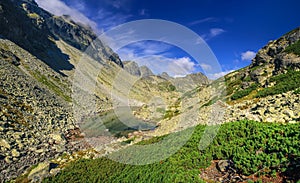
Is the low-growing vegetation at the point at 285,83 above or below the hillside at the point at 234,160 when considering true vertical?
above

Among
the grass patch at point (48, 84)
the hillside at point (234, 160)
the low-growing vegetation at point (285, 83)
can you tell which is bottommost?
the grass patch at point (48, 84)

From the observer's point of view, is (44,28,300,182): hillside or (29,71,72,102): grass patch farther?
(29,71,72,102): grass patch

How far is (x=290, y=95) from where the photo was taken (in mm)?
21906

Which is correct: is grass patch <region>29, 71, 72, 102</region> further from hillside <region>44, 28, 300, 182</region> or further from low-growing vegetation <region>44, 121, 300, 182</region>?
low-growing vegetation <region>44, 121, 300, 182</region>

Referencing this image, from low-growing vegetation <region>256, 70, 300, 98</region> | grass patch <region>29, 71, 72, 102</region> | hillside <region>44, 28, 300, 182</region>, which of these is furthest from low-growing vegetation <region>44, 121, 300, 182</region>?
grass patch <region>29, 71, 72, 102</region>

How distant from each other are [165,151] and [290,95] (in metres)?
15.1

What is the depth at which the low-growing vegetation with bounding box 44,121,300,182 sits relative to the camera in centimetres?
1102

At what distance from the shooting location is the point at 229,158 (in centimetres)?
1360

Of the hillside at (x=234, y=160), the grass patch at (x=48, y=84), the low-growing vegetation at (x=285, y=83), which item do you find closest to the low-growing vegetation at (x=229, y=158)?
the hillside at (x=234, y=160)

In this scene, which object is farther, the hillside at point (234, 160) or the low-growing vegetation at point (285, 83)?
the low-growing vegetation at point (285, 83)

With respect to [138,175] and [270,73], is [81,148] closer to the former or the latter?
[138,175]

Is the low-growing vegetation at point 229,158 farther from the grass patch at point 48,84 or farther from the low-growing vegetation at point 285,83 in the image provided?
the grass patch at point 48,84

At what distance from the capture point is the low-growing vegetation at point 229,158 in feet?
36.1

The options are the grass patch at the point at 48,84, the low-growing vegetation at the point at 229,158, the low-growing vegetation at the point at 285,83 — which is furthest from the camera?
the grass patch at the point at 48,84
